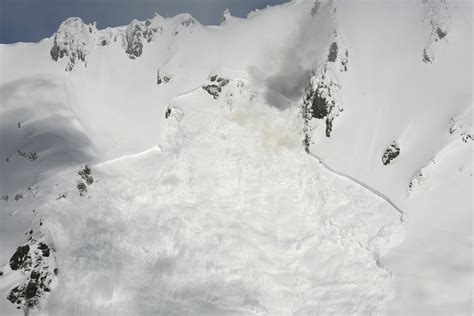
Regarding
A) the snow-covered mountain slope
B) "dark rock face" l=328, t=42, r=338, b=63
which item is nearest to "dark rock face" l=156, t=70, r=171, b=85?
the snow-covered mountain slope

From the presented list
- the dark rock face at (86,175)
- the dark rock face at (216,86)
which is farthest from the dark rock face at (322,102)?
the dark rock face at (86,175)

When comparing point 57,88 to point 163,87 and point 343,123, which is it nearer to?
point 163,87

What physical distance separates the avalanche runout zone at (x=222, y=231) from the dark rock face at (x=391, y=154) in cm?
371

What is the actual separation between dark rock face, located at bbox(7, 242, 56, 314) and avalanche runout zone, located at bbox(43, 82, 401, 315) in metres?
0.89

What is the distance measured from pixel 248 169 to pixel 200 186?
440 cm

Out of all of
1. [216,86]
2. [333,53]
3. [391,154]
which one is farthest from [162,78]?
[391,154]

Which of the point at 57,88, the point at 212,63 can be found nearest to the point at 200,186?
the point at 212,63

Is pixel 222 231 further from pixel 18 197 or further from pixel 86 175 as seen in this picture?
pixel 18 197

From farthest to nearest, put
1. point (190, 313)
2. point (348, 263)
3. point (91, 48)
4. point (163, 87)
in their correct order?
point (91, 48)
point (163, 87)
point (348, 263)
point (190, 313)

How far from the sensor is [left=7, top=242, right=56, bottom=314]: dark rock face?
102 feet

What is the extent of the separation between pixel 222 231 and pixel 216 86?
16152mm

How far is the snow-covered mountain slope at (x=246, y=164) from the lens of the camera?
32469mm

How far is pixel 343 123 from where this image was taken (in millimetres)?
42719

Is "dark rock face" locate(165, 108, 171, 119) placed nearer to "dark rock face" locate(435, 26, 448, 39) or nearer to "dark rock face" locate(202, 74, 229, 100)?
"dark rock face" locate(202, 74, 229, 100)
